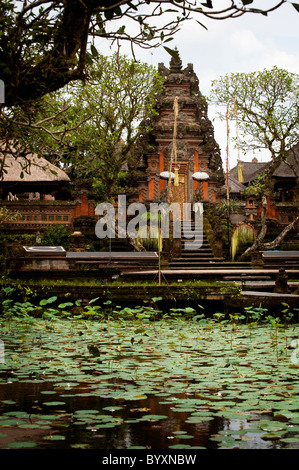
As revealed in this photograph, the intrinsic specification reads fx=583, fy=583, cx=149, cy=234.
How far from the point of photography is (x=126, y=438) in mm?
3531

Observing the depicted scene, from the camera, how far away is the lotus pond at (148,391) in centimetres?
356

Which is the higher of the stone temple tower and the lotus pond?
the stone temple tower

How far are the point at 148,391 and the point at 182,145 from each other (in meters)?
22.1

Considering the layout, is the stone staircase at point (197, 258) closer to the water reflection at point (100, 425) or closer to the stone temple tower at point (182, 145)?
the stone temple tower at point (182, 145)

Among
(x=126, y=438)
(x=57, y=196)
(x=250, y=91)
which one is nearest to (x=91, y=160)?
(x=250, y=91)

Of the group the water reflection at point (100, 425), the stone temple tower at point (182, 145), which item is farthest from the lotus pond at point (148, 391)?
the stone temple tower at point (182, 145)

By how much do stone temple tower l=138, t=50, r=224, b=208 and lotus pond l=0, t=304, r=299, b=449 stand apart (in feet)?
60.1

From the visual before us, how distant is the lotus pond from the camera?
356cm

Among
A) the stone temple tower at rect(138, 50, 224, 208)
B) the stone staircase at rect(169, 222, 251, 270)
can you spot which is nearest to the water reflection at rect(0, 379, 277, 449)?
the stone staircase at rect(169, 222, 251, 270)

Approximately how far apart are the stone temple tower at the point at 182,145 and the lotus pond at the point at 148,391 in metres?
18.3

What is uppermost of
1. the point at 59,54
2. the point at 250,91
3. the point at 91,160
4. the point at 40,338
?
the point at 250,91

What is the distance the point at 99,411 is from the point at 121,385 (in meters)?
0.88

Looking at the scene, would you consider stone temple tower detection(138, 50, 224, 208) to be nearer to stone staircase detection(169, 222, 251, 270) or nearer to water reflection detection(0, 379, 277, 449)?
stone staircase detection(169, 222, 251, 270)
